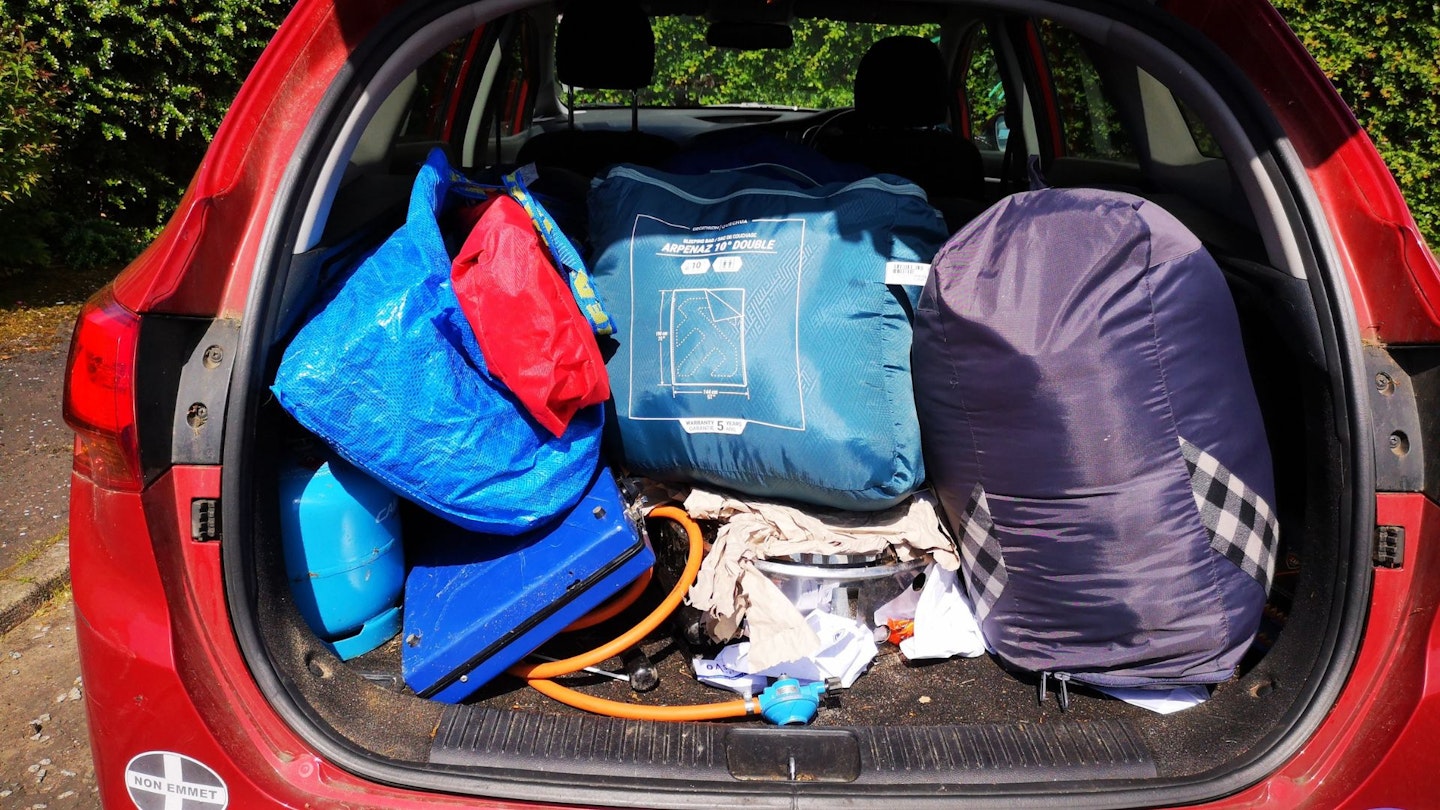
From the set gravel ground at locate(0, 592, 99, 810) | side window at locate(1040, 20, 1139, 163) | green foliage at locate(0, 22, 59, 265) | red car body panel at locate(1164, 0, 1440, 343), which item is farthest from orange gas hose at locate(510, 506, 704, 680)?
green foliage at locate(0, 22, 59, 265)

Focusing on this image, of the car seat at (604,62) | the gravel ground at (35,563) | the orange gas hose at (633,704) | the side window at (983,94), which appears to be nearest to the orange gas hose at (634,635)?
the orange gas hose at (633,704)

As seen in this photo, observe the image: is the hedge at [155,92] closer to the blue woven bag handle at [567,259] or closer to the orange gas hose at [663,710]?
the blue woven bag handle at [567,259]

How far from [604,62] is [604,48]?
42 mm

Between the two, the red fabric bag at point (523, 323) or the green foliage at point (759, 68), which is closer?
the red fabric bag at point (523, 323)

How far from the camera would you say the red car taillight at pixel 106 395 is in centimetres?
133

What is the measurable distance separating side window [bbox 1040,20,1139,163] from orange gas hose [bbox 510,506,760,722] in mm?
1516

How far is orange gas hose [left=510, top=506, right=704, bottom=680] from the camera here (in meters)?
1.75

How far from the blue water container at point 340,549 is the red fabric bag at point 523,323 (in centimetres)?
33

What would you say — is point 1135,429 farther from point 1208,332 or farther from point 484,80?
point 484,80

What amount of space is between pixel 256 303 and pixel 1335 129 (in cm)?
157

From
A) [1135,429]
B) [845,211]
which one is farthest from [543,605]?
[1135,429]

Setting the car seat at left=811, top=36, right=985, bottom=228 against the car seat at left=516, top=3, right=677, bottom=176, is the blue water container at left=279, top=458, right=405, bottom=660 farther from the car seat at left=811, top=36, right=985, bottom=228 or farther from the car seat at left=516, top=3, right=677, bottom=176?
the car seat at left=811, top=36, right=985, bottom=228

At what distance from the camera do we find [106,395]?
1.34 metres

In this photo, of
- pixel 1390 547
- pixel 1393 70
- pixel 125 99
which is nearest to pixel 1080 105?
pixel 1390 547
